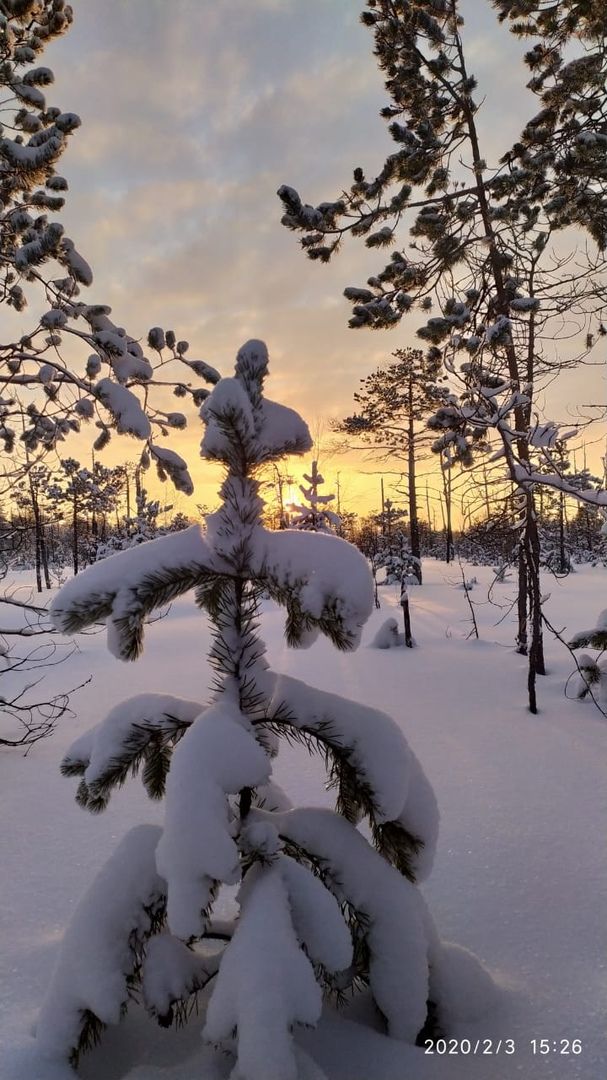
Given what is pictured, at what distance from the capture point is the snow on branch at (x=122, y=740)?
1.77 meters

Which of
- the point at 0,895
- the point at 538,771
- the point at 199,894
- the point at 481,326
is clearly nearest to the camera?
the point at 199,894

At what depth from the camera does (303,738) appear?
199cm

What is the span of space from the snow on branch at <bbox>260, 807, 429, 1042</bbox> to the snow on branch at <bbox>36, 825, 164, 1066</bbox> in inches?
17.3

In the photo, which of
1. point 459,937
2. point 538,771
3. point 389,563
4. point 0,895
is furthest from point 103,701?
point 389,563

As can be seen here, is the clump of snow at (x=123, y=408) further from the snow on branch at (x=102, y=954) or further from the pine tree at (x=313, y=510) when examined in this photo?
the pine tree at (x=313, y=510)

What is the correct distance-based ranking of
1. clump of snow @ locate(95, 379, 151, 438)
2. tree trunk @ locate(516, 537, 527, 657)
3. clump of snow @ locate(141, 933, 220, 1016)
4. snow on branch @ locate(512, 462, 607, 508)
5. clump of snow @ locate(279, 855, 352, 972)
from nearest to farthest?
clump of snow @ locate(279, 855, 352, 972) → clump of snow @ locate(141, 933, 220, 1016) → clump of snow @ locate(95, 379, 151, 438) → snow on branch @ locate(512, 462, 607, 508) → tree trunk @ locate(516, 537, 527, 657)

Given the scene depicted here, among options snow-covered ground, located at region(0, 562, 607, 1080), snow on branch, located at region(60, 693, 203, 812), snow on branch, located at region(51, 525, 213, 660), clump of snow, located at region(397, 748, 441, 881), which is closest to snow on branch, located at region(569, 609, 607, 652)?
snow-covered ground, located at region(0, 562, 607, 1080)

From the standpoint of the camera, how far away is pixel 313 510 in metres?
20.9

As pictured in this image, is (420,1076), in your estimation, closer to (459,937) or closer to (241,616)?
(459,937)

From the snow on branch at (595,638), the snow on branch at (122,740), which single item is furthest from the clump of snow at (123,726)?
the snow on branch at (595,638)

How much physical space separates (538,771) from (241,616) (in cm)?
451

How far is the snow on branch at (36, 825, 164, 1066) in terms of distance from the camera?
1.67m

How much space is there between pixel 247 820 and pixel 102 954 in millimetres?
582

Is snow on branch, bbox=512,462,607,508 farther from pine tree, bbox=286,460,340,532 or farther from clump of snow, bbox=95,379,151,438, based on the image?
pine tree, bbox=286,460,340,532
